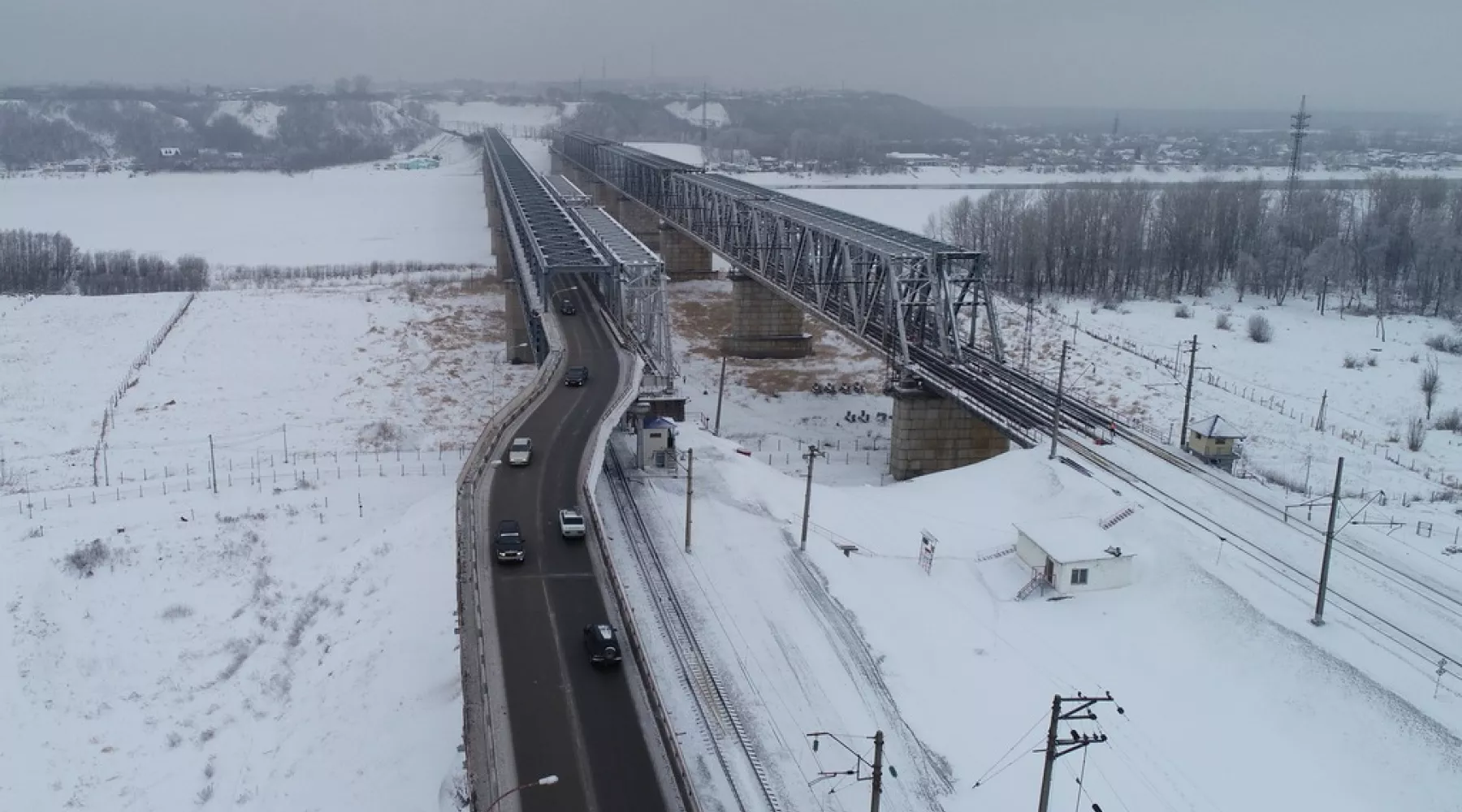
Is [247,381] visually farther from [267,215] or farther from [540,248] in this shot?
[267,215]

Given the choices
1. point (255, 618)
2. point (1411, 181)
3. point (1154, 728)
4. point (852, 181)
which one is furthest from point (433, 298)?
point (852, 181)

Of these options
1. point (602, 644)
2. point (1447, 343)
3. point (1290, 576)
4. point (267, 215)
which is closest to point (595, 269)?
point (602, 644)

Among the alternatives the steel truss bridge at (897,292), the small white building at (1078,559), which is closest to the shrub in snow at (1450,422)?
the steel truss bridge at (897,292)

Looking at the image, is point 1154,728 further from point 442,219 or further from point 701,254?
point 442,219

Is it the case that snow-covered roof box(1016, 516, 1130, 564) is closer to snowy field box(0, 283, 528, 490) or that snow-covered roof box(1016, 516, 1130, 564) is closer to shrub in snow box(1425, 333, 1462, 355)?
snowy field box(0, 283, 528, 490)

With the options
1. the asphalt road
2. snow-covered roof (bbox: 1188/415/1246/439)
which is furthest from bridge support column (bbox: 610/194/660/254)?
the asphalt road

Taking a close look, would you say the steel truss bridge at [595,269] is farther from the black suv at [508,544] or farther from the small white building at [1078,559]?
the small white building at [1078,559]
